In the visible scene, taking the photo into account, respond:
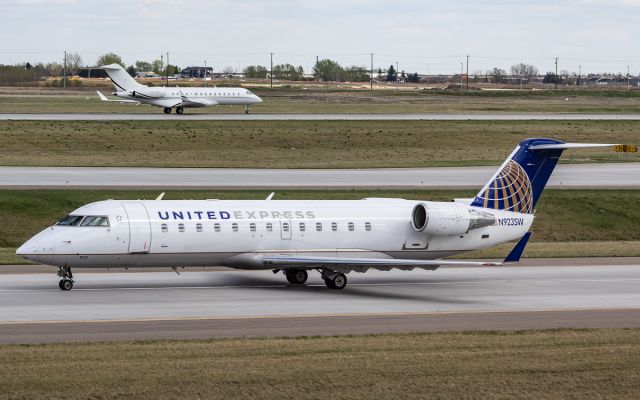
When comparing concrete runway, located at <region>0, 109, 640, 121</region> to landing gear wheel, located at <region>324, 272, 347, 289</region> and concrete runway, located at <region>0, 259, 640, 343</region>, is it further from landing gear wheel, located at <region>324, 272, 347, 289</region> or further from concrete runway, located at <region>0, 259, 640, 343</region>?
landing gear wheel, located at <region>324, 272, 347, 289</region>

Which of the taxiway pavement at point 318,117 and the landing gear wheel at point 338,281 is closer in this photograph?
the landing gear wheel at point 338,281

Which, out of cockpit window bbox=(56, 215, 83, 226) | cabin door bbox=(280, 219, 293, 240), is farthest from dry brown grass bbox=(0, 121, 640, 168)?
cockpit window bbox=(56, 215, 83, 226)

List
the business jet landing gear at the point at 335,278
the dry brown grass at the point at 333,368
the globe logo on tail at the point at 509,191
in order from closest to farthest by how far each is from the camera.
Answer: the dry brown grass at the point at 333,368 → the business jet landing gear at the point at 335,278 → the globe logo on tail at the point at 509,191

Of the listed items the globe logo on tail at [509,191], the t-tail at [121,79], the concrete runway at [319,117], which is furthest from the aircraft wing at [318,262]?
the t-tail at [121,79]

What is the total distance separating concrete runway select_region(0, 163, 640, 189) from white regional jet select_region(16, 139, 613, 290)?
76.5ft

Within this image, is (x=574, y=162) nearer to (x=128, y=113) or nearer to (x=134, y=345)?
(x=128, y=113)

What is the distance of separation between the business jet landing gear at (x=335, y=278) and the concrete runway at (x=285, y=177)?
2463cm

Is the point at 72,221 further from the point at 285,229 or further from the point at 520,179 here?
the point at 520,179

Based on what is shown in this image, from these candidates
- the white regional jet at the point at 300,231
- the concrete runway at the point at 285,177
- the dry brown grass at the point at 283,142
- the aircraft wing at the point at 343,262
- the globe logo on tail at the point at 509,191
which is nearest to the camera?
the white regional jet at the point at 300,231

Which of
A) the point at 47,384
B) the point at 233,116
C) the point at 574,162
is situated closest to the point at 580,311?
the point at 47,384

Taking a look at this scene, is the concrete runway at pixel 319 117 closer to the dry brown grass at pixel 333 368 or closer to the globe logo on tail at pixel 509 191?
the globe logo on tail at pixel 509 191

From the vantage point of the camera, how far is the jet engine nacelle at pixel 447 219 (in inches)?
1396

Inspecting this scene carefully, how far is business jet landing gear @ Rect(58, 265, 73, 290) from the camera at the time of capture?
32656 millimetres

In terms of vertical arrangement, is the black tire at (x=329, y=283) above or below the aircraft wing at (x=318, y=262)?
below
